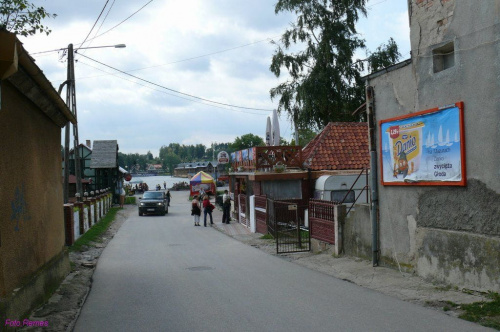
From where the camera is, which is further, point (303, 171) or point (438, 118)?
point (303, 171)

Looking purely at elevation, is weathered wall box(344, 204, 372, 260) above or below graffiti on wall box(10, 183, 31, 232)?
below

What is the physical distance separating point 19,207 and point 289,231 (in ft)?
34.4

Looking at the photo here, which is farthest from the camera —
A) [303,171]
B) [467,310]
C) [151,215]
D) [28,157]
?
[151,215]

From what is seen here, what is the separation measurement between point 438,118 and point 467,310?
3625mm

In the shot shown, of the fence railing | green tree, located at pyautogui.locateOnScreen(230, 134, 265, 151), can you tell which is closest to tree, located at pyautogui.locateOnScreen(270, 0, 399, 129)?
the fence railing

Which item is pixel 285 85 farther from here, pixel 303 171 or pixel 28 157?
pixel 28 157

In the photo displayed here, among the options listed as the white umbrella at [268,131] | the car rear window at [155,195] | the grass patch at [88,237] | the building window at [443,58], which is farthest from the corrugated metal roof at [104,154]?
the building window at [443,58]

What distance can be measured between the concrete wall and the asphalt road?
1.08 metres

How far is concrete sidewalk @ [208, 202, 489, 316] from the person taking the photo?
26.6 feet

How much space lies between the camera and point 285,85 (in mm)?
33281

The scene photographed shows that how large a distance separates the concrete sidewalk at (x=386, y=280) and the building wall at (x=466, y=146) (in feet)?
0.87

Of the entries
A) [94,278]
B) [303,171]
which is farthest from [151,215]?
[94,278]

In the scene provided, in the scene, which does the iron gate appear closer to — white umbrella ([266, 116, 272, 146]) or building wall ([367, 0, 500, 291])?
building wall ([367, 0, 500, 291])

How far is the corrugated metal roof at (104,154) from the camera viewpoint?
49.1 m
